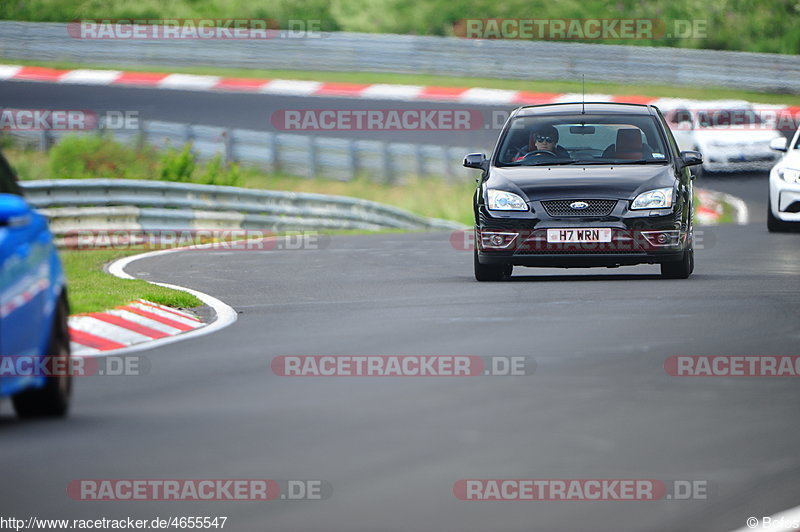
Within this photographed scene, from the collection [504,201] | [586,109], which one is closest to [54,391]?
[504,201]

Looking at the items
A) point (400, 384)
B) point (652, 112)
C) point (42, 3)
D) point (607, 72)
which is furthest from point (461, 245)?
point (42, 3)

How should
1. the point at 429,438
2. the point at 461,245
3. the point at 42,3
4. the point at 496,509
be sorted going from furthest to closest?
the point at 42,3
the point at 461,245
the point at 429,438
the point at 496,509

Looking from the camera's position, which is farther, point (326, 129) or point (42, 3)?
point (42, 3)

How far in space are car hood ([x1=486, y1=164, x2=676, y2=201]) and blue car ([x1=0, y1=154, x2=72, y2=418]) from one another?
7.50 meters

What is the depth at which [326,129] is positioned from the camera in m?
38.5

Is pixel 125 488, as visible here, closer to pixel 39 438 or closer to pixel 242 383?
pixel 39 438

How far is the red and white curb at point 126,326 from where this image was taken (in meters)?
11.9

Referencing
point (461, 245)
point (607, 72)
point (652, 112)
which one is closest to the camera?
point (652, 112)

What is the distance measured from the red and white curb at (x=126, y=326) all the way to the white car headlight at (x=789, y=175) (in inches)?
431

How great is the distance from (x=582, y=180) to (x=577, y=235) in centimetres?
56

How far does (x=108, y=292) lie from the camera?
578 inches

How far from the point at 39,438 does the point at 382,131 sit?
104 feet

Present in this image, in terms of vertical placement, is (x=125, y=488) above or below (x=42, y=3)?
above

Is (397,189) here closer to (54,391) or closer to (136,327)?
(136,327)
